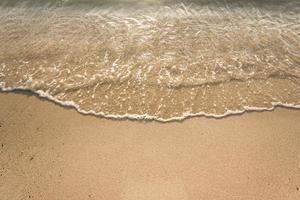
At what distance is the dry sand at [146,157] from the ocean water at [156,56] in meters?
0.32

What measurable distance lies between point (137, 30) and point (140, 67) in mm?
1304

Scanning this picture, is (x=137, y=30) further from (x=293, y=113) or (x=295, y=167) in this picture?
(x=295, y=167)

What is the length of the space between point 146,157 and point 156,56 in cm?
226

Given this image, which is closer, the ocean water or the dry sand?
the dry sand

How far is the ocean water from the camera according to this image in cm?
509

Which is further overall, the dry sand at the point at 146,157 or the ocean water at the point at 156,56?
the ocean water at the point at 156,56

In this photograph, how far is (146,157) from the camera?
4.22 meters

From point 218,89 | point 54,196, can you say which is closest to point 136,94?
point 218,89

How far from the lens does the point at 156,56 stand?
19.4ft

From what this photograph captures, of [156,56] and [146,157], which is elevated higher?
[156,56]

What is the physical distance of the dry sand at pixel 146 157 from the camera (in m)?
3.86

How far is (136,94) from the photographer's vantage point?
5.21 metres

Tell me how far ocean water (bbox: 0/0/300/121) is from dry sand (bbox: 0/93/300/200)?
319mm

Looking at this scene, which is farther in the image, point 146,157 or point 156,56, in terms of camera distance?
point 156,56
